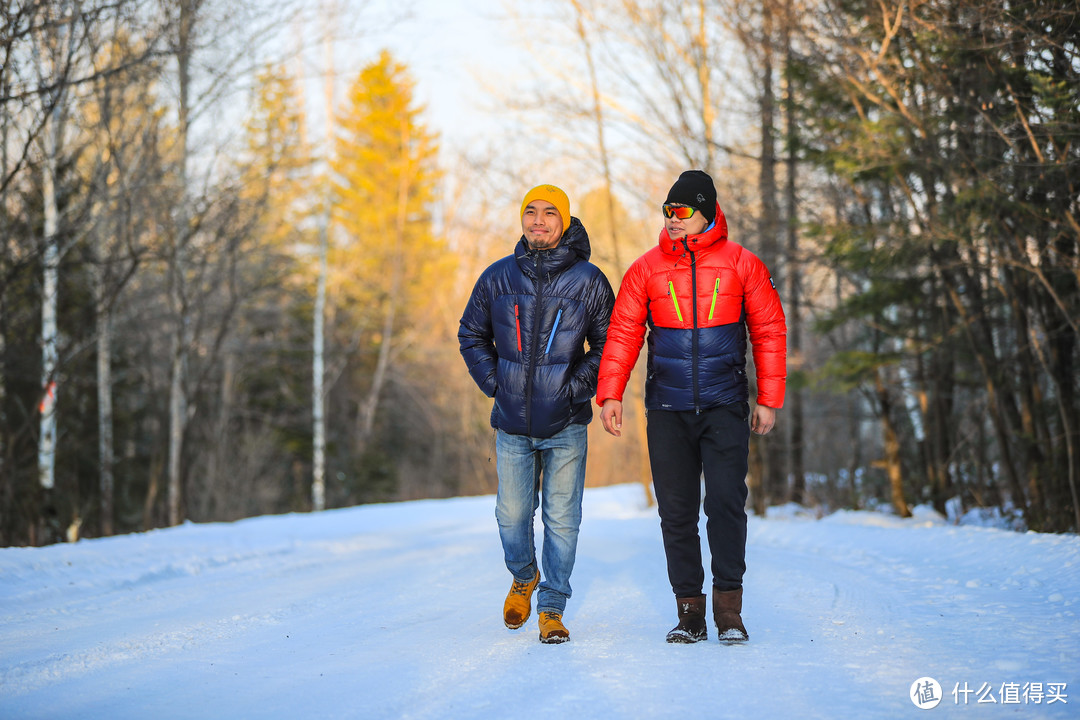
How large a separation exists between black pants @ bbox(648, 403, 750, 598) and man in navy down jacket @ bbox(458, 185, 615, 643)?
0.42 metres

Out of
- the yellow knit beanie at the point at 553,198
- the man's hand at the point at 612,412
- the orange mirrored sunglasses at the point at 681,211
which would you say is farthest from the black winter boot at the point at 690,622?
the yellow knit beanie at the point at 553,198

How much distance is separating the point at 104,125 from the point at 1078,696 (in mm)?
10178

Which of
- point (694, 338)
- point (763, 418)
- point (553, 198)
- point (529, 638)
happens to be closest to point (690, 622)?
point (529, 638)

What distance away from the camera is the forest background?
23.6 feet

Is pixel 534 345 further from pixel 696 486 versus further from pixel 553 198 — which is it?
pixel 696 486

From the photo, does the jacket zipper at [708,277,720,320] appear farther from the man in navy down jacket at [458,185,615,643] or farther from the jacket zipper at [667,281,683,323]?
the man in navy down jacket at [458,185,615,643]

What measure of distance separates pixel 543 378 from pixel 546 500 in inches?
24.1

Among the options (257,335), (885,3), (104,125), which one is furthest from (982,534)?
(257,335)

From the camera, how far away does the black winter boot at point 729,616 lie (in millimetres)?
→ 3709

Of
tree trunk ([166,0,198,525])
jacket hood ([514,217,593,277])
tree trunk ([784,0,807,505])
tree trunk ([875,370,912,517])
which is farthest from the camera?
tree trunk ([166,0,198,525])

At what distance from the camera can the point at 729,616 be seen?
3.75 m

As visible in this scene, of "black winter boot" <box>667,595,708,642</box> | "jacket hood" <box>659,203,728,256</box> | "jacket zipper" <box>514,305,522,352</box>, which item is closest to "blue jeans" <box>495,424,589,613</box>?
"jacket zipper" <box>514,305,522,352</box>

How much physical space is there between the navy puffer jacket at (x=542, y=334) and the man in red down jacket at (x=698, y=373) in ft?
0.63

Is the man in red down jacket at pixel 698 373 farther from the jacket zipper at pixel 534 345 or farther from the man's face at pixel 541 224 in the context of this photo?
the man's face at pixel 541 224
